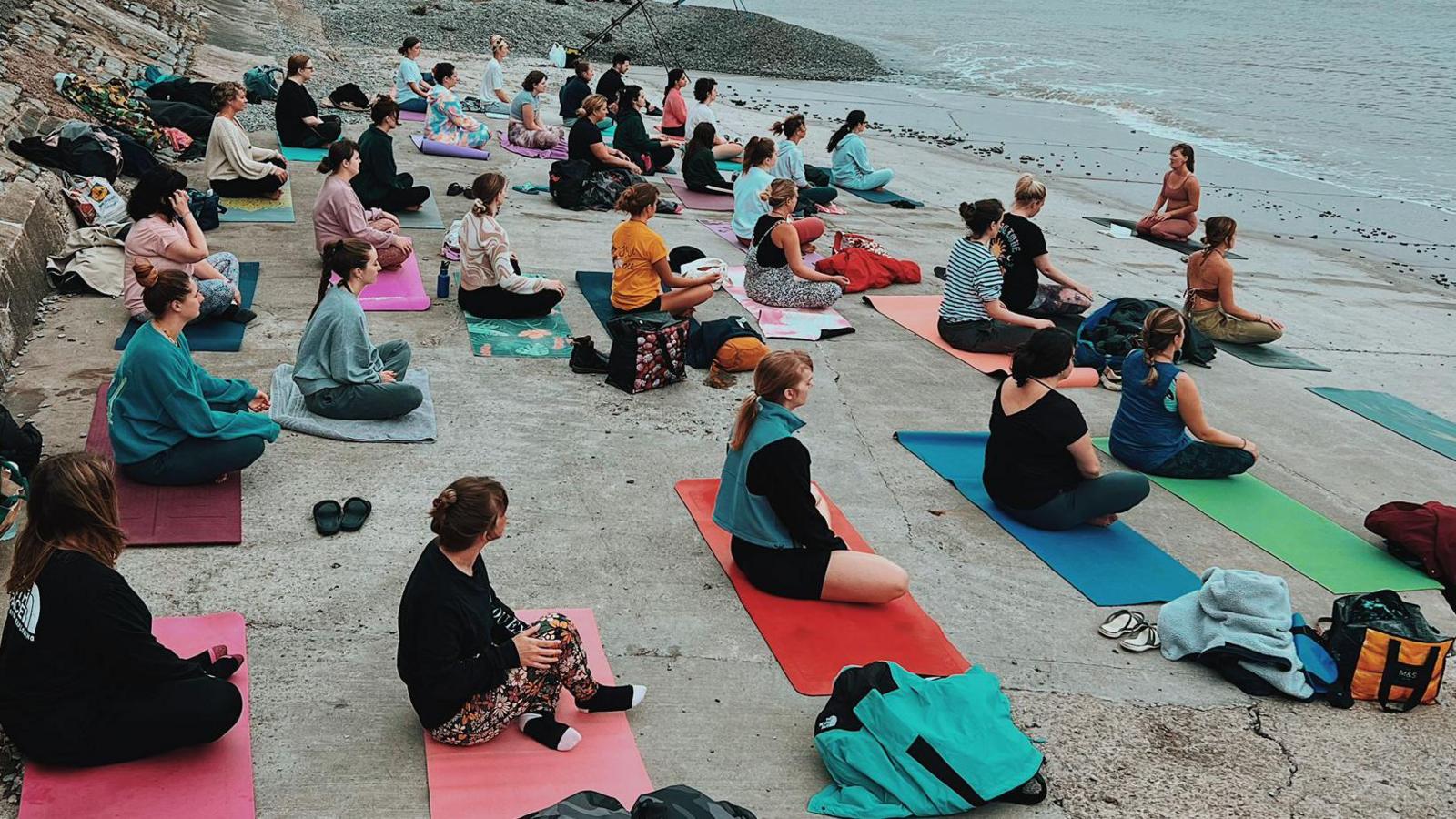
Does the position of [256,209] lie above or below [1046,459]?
above

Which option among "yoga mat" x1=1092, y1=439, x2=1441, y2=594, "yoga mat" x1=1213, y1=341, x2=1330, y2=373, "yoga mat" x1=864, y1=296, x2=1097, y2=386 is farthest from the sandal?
"yoga mat" x1=1213, y1=341, x2=1330, y2=373

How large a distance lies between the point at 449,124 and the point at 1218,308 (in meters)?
9.18

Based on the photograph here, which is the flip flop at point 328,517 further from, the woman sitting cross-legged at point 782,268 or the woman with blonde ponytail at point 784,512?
the woman sitting cross-legged at point 782,268

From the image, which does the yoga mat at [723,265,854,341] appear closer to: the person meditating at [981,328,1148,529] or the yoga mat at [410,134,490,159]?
the person meditating at [981,328,1148,529]

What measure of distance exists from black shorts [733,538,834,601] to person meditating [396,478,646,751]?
4.56 feet

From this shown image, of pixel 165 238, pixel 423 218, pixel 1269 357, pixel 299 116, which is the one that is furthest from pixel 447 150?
pixel 1269 357

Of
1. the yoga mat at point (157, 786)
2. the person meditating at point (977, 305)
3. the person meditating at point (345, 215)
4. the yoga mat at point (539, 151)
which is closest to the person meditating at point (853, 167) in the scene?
the yoga mat at point (539, 151)

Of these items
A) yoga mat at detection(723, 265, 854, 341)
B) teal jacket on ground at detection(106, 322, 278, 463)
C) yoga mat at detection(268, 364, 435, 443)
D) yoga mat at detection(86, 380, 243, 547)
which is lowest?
yoga mat at detection(86, 380, 243, 547)

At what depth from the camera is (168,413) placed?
5758 mm

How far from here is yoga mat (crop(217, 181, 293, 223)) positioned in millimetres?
10812

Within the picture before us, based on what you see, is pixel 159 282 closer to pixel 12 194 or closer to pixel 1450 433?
pixel 12 194

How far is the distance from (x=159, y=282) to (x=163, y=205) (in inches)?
93.7

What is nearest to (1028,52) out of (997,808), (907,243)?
(907,243)

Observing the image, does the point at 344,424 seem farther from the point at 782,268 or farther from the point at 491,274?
the point at 782,268
